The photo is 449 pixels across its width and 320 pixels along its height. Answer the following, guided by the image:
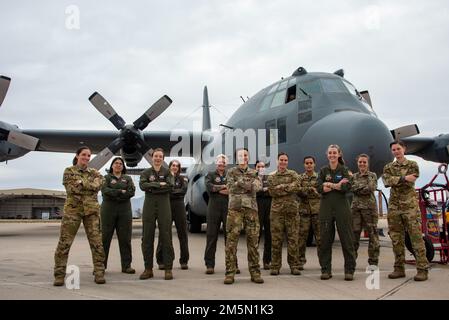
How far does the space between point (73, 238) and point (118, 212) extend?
1059 millimetres

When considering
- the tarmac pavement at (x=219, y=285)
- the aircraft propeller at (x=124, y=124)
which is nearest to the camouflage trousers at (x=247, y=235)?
the tarmac pavement at (x=219, y=285)

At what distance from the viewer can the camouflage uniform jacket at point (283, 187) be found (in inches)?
249

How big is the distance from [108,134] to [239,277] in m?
13.2

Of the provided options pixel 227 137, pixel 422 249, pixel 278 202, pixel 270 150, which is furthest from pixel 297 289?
pixel 227 137

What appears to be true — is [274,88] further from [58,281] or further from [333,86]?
[58,281]

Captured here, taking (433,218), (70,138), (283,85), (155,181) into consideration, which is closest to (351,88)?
(283,85)

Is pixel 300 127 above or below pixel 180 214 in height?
above

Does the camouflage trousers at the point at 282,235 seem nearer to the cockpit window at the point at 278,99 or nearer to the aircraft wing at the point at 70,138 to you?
the cockpit window at the point at 278,99

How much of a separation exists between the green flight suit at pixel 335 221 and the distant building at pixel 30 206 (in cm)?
6367

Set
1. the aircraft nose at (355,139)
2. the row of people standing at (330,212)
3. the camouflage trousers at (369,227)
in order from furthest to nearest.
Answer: the aircraft nose at (355,139), the camouflage trousers at (369,227), the row of people standing at (330,212)

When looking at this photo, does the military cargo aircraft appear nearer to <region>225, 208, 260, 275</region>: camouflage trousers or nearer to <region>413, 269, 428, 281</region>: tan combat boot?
<region>413, 269, 428, 281</region>: tan combat boot

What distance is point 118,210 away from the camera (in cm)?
670

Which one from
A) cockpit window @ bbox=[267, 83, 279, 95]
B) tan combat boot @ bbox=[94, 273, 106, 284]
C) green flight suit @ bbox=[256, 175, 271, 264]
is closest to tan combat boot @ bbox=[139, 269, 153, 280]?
tan combat boot @ bbox=[94, 273, 106, 284]
